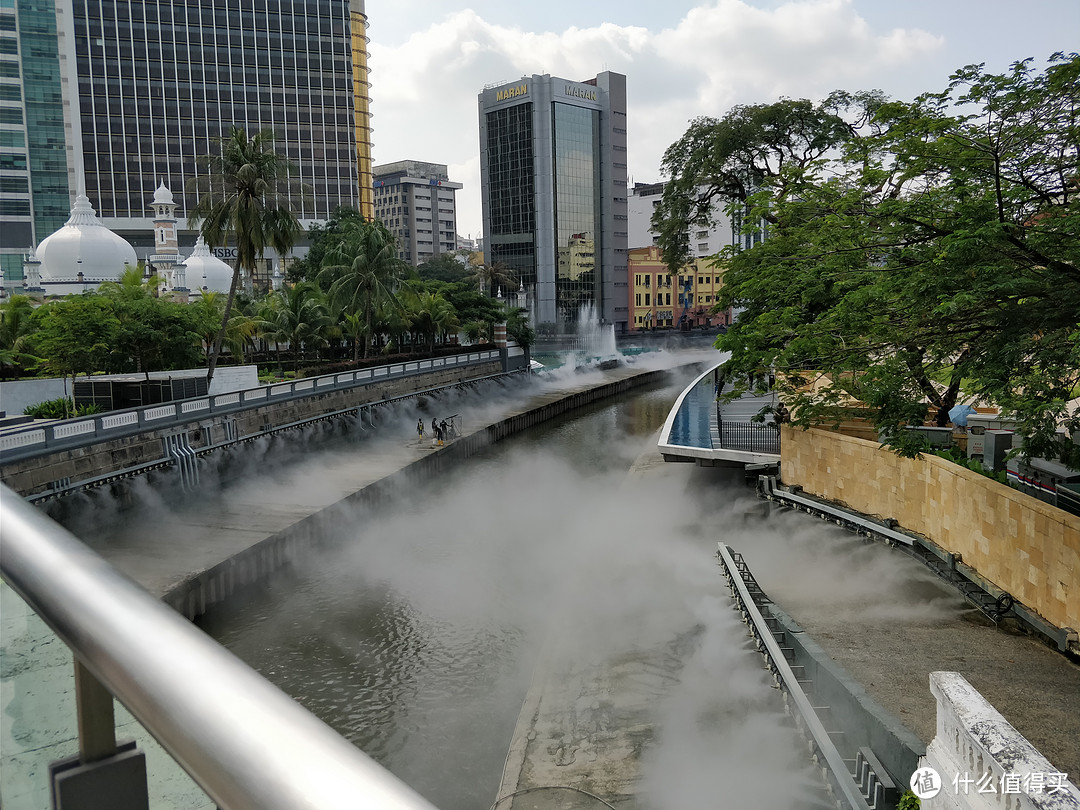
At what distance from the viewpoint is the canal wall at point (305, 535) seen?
57.7ft

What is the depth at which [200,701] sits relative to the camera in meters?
0.85

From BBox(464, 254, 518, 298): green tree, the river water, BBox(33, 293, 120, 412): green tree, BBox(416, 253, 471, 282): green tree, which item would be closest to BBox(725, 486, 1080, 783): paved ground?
the river water

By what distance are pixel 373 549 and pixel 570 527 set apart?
596 cm

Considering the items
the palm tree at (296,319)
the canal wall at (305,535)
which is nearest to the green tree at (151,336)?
the canal wall at (305,535)

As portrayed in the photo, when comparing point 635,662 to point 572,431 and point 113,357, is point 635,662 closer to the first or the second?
point 113,357

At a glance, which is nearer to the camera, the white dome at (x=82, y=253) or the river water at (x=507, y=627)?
the river water at (x=507, y=627)

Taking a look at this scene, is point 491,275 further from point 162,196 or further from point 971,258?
point 971,258

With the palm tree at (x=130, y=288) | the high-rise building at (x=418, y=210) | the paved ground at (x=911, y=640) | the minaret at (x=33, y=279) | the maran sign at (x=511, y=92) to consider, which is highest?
the maran sign at (x=511, y=92)

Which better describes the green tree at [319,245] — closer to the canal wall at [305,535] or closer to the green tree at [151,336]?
the canal wall at [305,535]

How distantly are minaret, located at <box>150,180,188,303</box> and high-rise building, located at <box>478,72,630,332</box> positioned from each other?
45692mm

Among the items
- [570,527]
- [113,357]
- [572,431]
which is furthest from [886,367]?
[572,431]

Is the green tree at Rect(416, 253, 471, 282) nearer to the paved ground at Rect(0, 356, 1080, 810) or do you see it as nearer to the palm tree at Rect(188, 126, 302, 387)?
the palm tree at Rect(188, 126, 302, 387)

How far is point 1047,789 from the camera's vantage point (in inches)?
183

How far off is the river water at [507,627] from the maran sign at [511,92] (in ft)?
279
